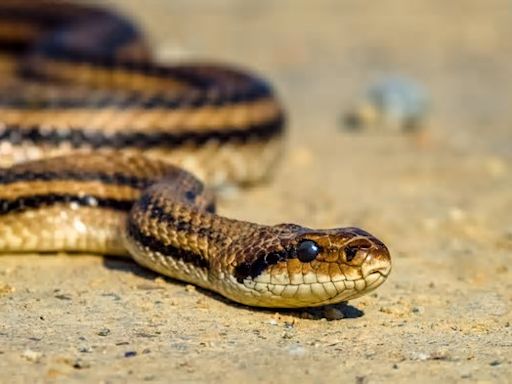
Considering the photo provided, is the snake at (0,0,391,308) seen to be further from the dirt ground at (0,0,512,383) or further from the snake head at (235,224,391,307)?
the dirt ground at (0,0,512,383)

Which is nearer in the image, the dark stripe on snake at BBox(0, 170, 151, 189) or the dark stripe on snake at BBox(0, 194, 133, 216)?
the dark stripe on snake at BBox(0, 194, 133, 216)

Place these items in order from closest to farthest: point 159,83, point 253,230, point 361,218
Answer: point 253,230 → point 361,218 → point 159,83

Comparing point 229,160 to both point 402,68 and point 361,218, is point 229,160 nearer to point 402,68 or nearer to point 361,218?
point 361,218

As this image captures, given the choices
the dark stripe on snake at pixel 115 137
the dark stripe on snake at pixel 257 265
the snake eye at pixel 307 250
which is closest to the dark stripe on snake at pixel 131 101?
the dark stripe on snake at pixel 115 137

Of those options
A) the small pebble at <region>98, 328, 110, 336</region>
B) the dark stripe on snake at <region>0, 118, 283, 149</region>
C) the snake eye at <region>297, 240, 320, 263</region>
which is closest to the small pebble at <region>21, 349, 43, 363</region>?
the small pebble at <region>98, 328, 110, 336</region>

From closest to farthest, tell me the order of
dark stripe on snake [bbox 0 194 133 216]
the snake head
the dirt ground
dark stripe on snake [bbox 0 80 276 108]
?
the dirt ground → the snake head → dark stripe on snake [bbox 0 194 133 216] → dark stripe on snake [bbox 0 80 276 108]

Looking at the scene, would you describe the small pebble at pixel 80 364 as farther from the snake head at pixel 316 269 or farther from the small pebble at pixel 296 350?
the snake head at pixel 316 269

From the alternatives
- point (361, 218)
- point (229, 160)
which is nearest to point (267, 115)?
point (229, 160)
